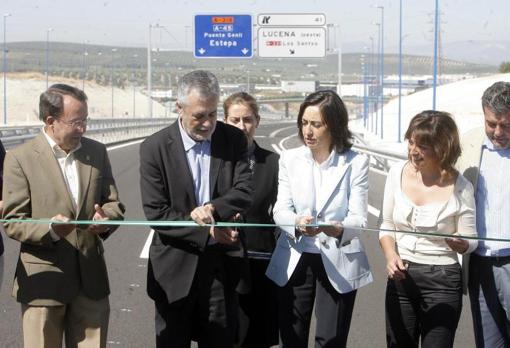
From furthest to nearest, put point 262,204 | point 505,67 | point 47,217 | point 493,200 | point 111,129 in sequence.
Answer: point 505,67, point 111,129, point 262,204, point 493,200, point 47,217

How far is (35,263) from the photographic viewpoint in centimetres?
486

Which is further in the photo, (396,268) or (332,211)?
(332,211)

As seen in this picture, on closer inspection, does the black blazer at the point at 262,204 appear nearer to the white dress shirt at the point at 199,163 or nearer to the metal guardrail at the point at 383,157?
the white dress shirt at the point at 199,163

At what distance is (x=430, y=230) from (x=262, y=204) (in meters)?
1.25

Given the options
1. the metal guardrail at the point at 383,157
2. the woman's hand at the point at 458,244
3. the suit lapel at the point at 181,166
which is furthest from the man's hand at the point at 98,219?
the metal guardrail at the point at 383,157

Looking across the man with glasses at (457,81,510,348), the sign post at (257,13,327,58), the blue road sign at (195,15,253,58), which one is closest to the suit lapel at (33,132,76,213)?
the man with glasses at (457,81,510,348)

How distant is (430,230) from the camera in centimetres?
493

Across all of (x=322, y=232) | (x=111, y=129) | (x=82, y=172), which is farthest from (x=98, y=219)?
(x=111, y=129)

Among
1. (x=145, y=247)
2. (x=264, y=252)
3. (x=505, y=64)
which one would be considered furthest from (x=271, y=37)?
(x=505, y=64)

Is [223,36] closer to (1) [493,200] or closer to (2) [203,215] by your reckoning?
(1) [493,200]

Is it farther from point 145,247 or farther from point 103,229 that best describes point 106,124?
point 103,229

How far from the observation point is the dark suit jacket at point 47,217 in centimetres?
482

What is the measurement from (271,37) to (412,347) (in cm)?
2652

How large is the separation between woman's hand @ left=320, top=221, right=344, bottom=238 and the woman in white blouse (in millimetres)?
290
